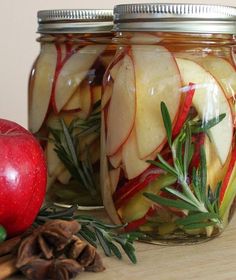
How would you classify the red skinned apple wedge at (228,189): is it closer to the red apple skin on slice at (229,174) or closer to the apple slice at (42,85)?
the red apple skin on slice at (229,174)

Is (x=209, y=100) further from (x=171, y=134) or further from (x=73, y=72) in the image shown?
(x=73, y=72)

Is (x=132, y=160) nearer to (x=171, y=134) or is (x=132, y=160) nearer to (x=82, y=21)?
(x=171, y=134)

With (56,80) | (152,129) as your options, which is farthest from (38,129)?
(152,129)

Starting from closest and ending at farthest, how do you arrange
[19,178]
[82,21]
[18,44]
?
[19,178], [82,21], [18,44]

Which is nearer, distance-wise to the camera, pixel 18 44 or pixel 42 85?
pixel 42 85

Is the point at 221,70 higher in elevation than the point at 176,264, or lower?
higher

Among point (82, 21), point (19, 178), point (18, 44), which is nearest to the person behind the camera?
point (19, 178)

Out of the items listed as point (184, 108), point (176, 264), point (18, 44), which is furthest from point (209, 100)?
point (18, 44)

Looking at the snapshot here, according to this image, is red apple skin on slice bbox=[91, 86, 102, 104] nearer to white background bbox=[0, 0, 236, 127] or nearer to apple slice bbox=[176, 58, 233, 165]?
apple slice bbox=[176, 58, 233, 165]
